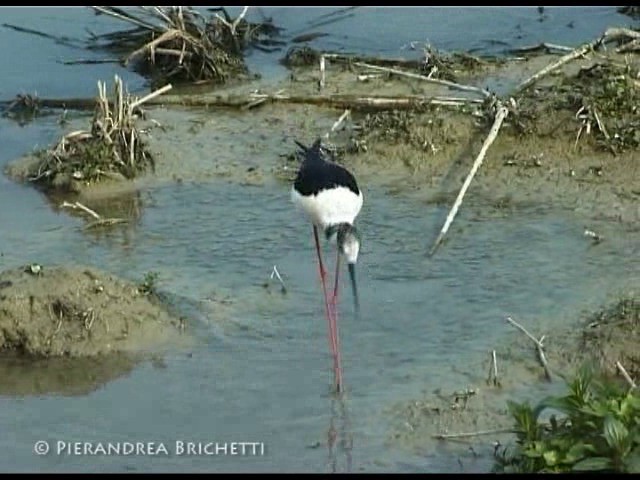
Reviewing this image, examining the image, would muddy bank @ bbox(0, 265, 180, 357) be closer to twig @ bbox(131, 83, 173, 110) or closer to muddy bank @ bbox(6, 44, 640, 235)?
muddy bank @ bbox(6, 44, 640, 235)

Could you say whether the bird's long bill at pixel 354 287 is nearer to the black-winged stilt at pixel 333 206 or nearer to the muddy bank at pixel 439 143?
the black-winged stilt at pixel 333 206

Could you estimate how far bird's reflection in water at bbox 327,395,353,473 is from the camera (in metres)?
5.18

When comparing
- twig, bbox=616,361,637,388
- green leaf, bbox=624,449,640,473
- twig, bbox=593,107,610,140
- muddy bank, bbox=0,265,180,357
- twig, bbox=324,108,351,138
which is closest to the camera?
green leaf, bbox=624,449,640,473

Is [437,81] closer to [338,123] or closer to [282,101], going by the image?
[338,123]

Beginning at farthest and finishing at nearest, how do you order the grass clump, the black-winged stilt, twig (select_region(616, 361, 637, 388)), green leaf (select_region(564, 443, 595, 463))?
the grass clump → the black-winged stilt → twig (select_region(616, 361, 637, 388)) → green leaf (select_region(564, 443, 595, 463))

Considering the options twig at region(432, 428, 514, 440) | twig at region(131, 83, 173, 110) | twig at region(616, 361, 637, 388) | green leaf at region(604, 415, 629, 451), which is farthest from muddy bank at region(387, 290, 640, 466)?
twig at region(131, 83, 173, 110)

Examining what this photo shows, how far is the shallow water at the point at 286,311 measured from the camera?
5379 millimetres

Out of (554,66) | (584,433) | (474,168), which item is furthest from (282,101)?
(584,433)

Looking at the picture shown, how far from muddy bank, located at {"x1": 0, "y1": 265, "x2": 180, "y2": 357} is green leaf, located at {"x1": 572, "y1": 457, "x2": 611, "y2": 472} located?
219 cm

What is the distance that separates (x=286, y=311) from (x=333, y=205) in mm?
493

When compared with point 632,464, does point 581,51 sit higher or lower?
higher

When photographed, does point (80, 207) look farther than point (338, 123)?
No

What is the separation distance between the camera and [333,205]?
6418 millimetres

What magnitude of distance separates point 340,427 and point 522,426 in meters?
0.96
